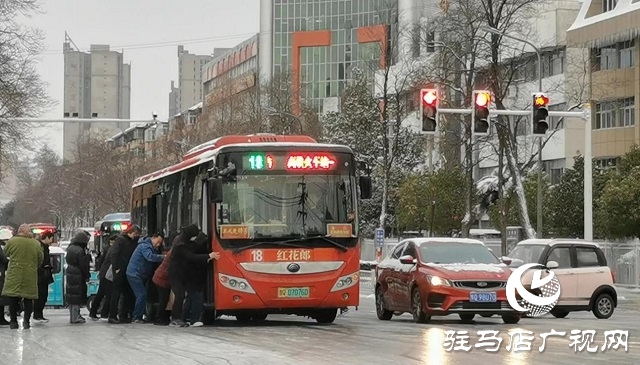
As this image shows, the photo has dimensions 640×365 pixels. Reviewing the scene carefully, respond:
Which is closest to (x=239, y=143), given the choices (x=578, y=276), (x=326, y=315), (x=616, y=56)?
(x=326, y=315)

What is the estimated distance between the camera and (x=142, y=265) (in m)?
25.5

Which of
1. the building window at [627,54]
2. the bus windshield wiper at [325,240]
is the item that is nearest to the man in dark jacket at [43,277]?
the bus windshield wiper at [325,240]

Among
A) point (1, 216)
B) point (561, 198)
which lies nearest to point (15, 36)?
point (561, 198)

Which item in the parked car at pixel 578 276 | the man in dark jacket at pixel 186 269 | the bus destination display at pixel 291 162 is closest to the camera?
the man in dark jacket at pixel 186 269

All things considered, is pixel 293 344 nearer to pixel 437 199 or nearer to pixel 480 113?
pixel 480 113

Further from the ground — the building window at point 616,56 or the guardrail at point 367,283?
the building window at point 616,56

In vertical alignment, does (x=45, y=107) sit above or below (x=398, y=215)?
above

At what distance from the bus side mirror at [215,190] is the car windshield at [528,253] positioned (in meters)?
8.43

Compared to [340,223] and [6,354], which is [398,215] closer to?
[340,223]

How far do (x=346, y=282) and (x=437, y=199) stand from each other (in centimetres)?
4477

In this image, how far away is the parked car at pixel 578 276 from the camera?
1086 inches

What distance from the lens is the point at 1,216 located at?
184 meters

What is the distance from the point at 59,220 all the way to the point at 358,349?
125 m

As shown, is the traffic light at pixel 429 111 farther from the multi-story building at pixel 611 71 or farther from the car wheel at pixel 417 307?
the multi-story building at pixel 611 71
